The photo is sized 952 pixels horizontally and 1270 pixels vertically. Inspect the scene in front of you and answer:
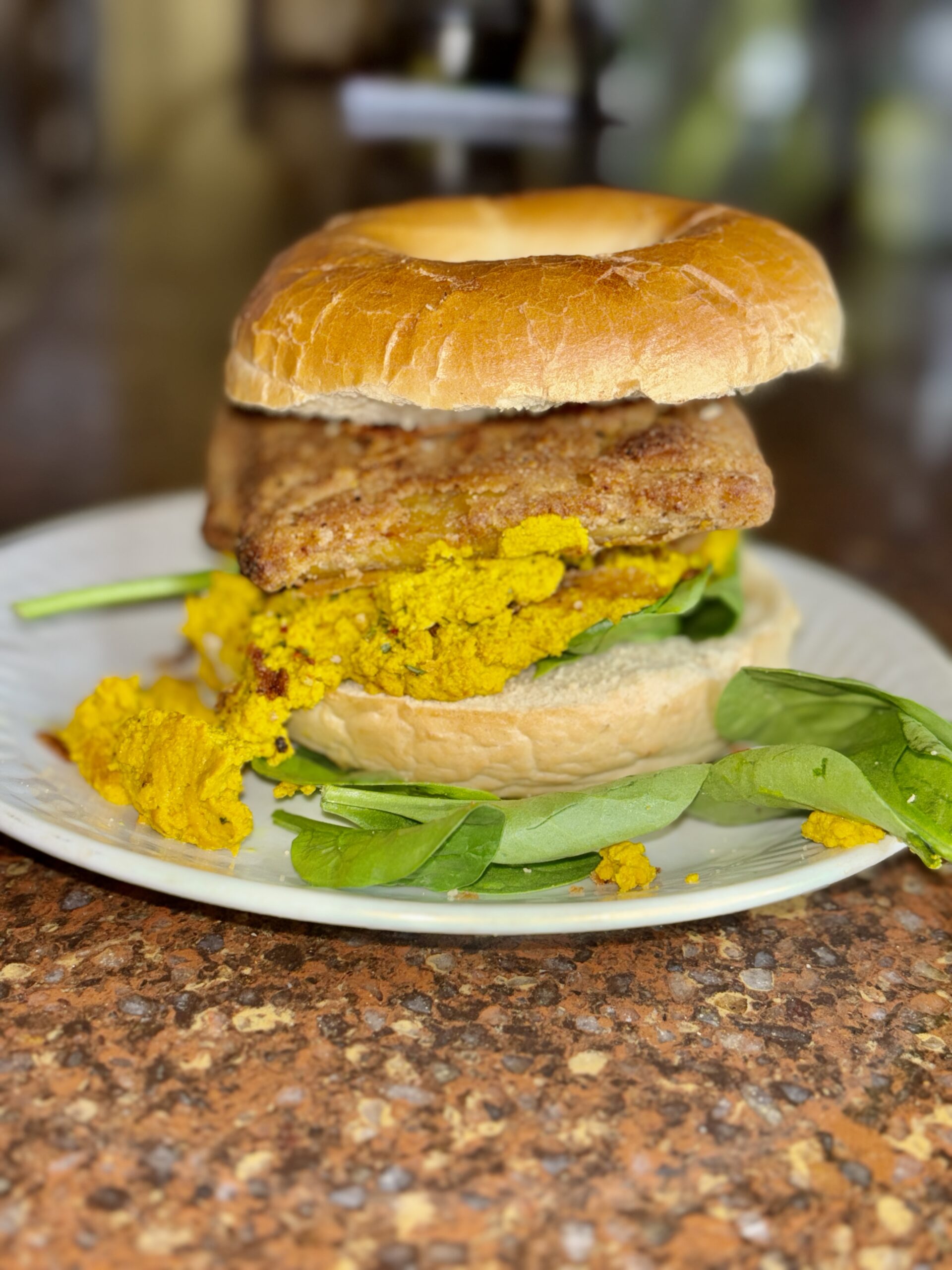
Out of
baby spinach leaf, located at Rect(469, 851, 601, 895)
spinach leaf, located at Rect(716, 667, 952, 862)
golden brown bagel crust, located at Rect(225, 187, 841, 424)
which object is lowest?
baby spinach leaf, located at Rect(469, 851, 601, 895)

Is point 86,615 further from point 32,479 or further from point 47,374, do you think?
point 47,374

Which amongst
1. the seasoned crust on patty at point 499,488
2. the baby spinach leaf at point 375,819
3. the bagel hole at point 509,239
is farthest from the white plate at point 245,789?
the bagel hole at point 509,239

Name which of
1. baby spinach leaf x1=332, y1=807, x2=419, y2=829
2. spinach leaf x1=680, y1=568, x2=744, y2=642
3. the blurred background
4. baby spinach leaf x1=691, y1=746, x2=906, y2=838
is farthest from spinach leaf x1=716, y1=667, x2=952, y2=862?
the blurred background

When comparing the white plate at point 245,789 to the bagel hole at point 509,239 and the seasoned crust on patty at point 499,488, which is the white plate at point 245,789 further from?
the bagel hole at point 509,239

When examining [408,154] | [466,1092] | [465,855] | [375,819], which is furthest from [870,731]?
[408,154]

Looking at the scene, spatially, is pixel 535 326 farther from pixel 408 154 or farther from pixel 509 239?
pixel 408 154

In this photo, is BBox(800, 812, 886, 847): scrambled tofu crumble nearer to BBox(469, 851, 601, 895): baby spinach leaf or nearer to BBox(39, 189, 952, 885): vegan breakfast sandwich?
BBox(39, 189, 952, 885): vegan breakfast sandwich
